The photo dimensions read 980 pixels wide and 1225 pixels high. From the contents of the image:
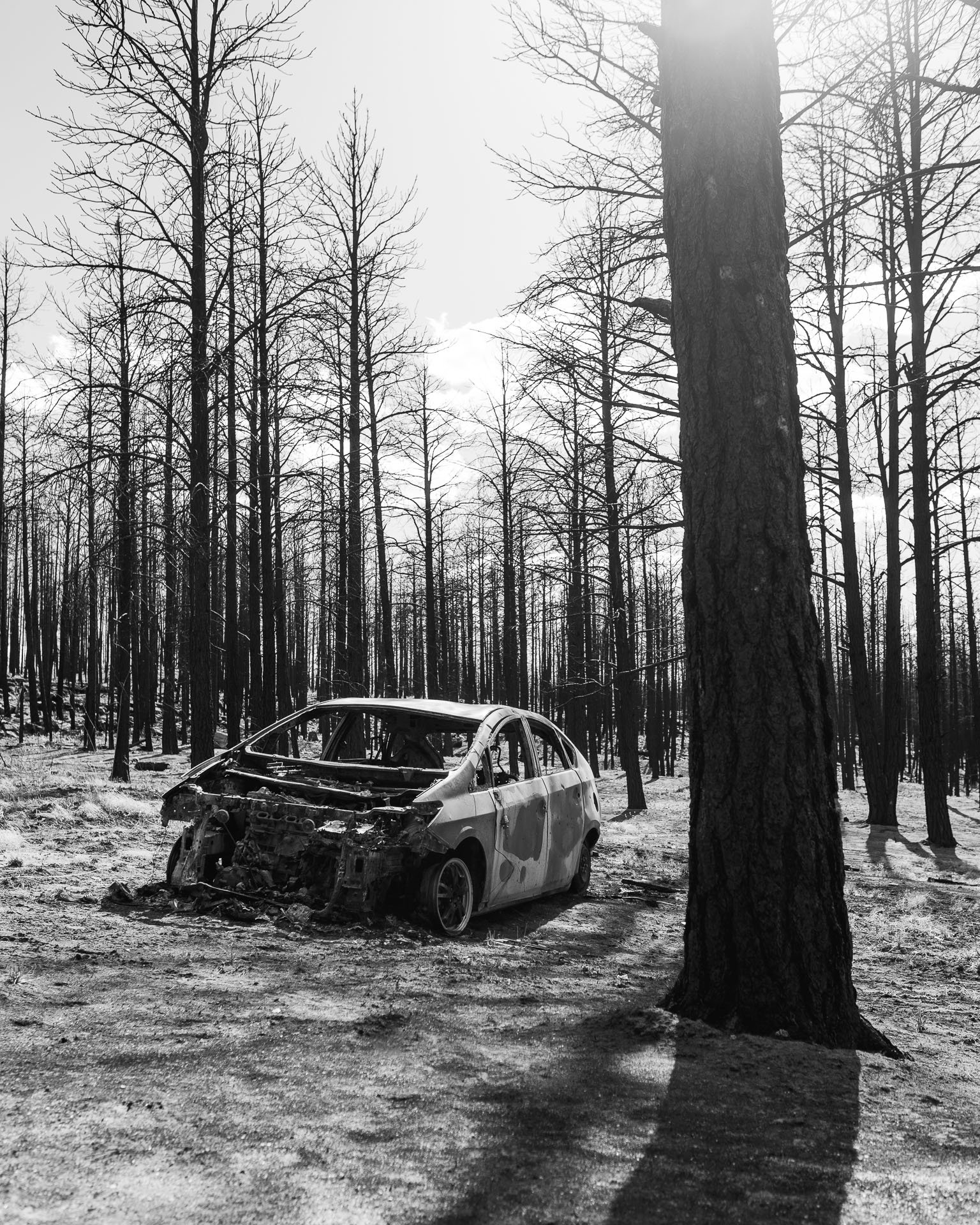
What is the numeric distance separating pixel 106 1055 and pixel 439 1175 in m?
1.61

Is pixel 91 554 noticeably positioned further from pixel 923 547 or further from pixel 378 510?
pixel 923 547

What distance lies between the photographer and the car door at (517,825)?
7109 millimetres

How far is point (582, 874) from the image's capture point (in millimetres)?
8617

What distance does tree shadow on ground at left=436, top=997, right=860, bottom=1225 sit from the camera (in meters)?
2.62

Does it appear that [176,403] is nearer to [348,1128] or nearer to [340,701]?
[340,701]

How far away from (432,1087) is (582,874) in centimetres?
529

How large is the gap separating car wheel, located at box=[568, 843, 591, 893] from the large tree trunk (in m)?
4.00

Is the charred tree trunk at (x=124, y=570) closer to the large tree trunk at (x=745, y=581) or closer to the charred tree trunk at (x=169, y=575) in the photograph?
the charred tree trunk at (x=169, y=575)

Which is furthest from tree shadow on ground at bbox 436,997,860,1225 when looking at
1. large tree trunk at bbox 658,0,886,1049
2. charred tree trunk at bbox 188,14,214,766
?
charred tree trunk at bbox 188,14,214,766

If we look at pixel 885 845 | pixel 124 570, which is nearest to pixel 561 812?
pixel 885 845

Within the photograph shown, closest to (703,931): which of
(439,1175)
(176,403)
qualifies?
(439,1175)

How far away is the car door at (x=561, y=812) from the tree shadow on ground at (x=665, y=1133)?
3676 mm

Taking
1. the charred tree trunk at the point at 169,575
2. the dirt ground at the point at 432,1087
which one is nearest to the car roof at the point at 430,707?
the dirt ground at the point at 432,1087

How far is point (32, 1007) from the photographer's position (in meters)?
4.23
